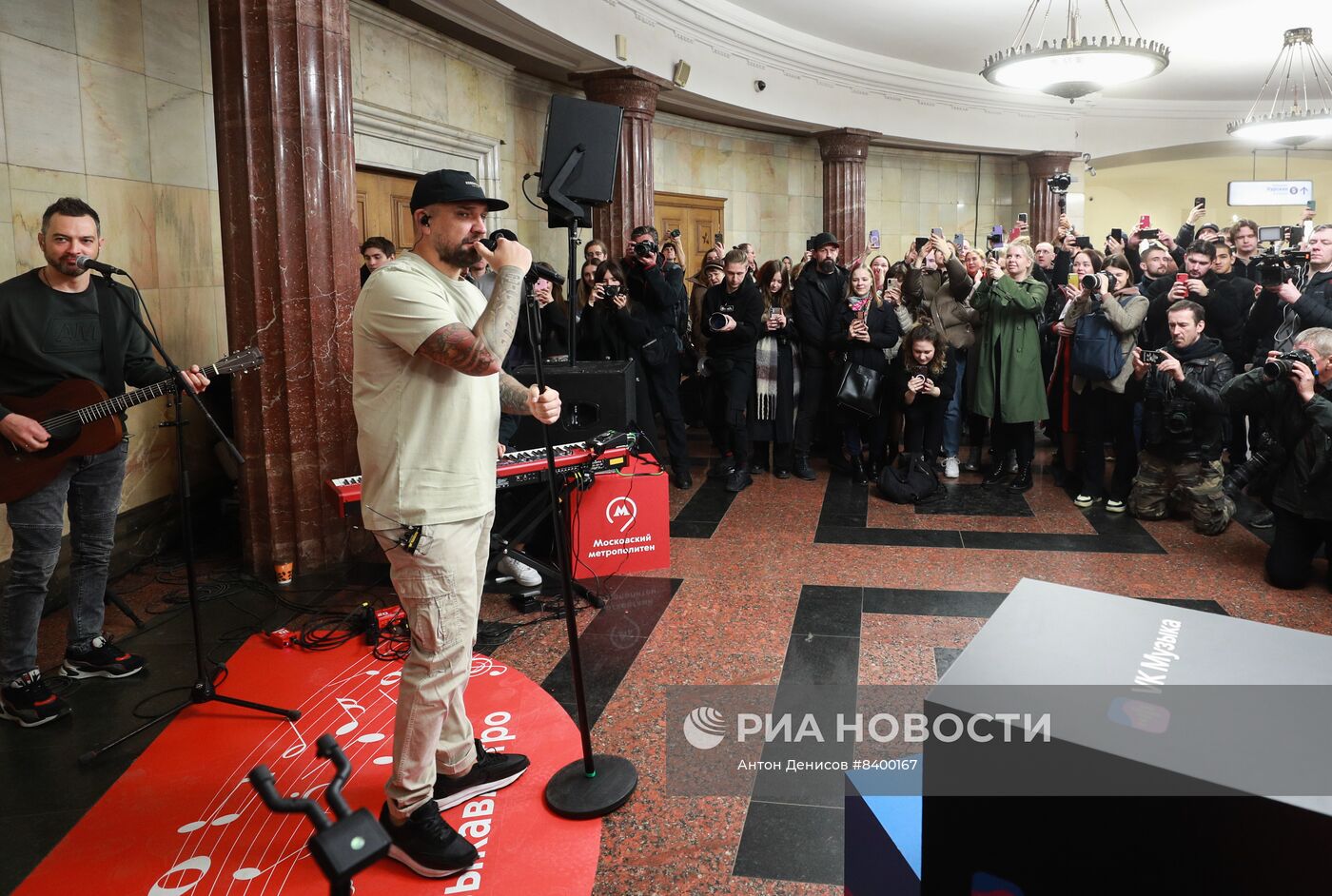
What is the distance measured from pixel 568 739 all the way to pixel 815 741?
802mm

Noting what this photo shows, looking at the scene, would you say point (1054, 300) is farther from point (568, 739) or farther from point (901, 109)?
point (901, 109)

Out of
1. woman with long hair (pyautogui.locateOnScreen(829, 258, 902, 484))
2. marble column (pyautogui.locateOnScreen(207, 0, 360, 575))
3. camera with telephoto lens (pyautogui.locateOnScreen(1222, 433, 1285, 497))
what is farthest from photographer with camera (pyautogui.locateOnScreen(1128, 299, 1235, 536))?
marble column (pyautogui.locateOnScreen(207, 0, 360, 575))

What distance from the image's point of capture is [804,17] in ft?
35.1

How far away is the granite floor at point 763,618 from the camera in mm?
2490

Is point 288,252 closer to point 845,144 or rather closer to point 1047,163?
point 845,144

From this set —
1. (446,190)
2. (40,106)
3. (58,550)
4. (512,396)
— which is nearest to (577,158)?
(446,190)

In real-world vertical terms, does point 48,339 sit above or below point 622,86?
below

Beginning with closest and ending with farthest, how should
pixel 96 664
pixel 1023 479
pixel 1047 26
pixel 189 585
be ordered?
pixel 189 585
pixel 96 664
pixel 1023 479
pixel 1047 26

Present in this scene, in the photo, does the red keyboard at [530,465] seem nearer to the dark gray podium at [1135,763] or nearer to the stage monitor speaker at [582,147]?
the stage monitor speaker at [582,147]

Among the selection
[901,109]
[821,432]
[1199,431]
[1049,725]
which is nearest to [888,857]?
[1049,725]

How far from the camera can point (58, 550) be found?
10.7 ft

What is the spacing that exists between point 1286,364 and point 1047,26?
8.17m

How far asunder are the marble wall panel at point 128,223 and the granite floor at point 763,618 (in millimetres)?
1650

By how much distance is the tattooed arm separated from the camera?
2.15 metres
